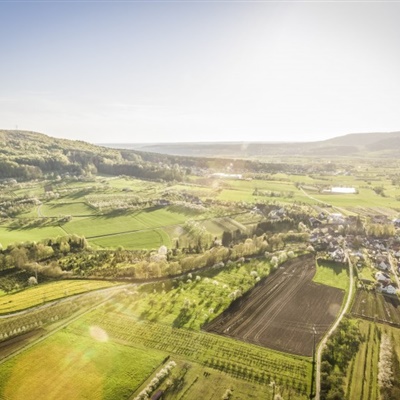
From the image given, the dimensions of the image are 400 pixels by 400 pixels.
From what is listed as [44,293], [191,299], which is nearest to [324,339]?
[191,299]

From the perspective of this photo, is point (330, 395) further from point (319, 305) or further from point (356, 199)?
point (356, 199)

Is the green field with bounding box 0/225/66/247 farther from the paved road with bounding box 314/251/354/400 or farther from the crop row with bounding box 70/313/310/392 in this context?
the paved road with bounding box 314/251/354/400

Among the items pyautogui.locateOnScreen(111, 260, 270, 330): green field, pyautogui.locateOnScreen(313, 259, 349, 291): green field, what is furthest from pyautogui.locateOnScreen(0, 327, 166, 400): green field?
pyautogui.locateOnScreen(313, 259, 349, 291): green field

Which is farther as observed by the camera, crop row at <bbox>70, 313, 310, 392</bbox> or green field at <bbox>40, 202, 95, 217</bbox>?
green field at <bbox>40, 202, 95, 217</bbox>

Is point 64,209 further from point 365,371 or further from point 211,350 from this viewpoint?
point 365,371

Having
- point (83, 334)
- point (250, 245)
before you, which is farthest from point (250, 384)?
point (250, 245)

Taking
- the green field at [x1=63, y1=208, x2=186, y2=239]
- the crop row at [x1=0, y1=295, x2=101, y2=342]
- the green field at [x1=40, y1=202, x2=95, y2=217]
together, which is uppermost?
the green field at [x1=40, y1=202, x2=95, y2=217]

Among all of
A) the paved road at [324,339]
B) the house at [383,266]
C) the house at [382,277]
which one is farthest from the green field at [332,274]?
the house at [383,266]
